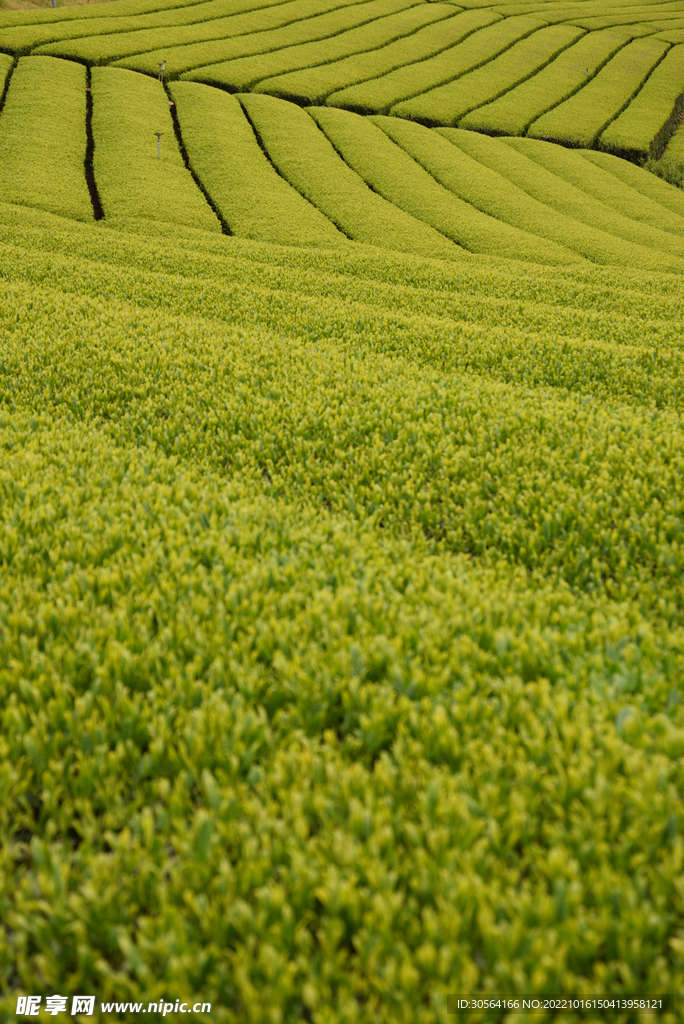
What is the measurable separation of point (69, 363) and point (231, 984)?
364 inches

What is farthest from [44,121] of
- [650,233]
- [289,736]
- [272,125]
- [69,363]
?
[289,736]

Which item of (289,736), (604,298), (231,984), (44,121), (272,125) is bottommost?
(231,984)

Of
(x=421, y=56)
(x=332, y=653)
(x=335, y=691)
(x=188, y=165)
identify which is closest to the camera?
(x=335, y=691)

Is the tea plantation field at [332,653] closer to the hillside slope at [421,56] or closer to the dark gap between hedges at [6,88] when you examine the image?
the dark gap between hedges at [6,88]

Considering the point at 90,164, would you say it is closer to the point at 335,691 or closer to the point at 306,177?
the point at 306,177

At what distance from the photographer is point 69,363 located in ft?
31.7

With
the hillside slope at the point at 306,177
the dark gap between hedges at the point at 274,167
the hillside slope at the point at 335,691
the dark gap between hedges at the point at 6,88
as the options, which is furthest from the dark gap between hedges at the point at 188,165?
the hillside slope at the point at 335,691

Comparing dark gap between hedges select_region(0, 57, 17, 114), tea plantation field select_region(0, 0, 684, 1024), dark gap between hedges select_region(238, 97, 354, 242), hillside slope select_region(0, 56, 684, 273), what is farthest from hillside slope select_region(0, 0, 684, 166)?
tea plantation field select_region(0, 0, 684, 1024)

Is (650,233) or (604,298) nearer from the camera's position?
(604,298)

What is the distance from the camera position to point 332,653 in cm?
398

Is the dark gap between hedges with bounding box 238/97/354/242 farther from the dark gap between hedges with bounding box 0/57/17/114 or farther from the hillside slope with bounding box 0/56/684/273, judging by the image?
the dark gap between hedges with bounding box 0/57/17/114

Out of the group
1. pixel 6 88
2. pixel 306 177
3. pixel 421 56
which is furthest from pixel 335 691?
pixel 421 56

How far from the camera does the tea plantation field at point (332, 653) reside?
2.43m

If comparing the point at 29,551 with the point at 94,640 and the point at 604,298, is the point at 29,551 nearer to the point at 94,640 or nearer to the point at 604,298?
the point at 94,640
